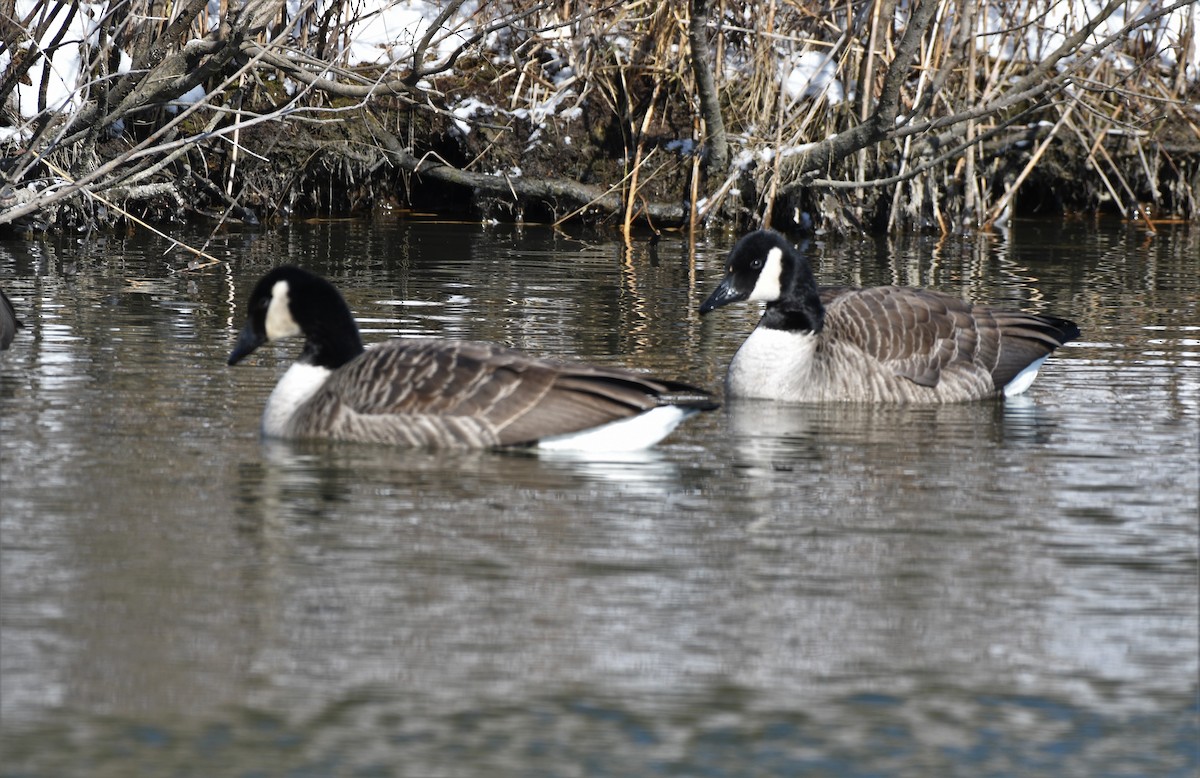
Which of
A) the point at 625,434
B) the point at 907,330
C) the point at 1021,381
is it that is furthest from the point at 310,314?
the point at 1021,381

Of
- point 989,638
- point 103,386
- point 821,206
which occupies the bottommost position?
point 989,638

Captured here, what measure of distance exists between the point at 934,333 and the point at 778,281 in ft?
3.38

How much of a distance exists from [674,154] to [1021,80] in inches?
165

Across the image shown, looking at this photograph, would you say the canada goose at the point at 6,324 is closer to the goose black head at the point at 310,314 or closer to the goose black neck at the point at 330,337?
the goose black head at the point at 310,314

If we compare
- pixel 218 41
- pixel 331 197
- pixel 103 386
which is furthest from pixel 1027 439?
pixel 331 197

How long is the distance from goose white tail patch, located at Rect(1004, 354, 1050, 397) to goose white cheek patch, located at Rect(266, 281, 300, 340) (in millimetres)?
4448

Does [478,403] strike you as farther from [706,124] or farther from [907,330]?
[706,124]

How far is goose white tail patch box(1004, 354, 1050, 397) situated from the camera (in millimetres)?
10812

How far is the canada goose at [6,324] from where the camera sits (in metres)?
11.0

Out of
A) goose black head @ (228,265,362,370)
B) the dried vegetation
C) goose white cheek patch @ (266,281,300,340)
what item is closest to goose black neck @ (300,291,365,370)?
goose black head @ (228,265,362,370)

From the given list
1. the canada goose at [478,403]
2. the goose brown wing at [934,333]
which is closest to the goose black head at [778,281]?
the goose brown wing at [934,333]

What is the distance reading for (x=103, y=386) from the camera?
32.6ft

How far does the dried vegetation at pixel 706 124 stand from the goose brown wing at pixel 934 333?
23.7 ft

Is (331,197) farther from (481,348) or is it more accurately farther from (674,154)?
(481,348)
